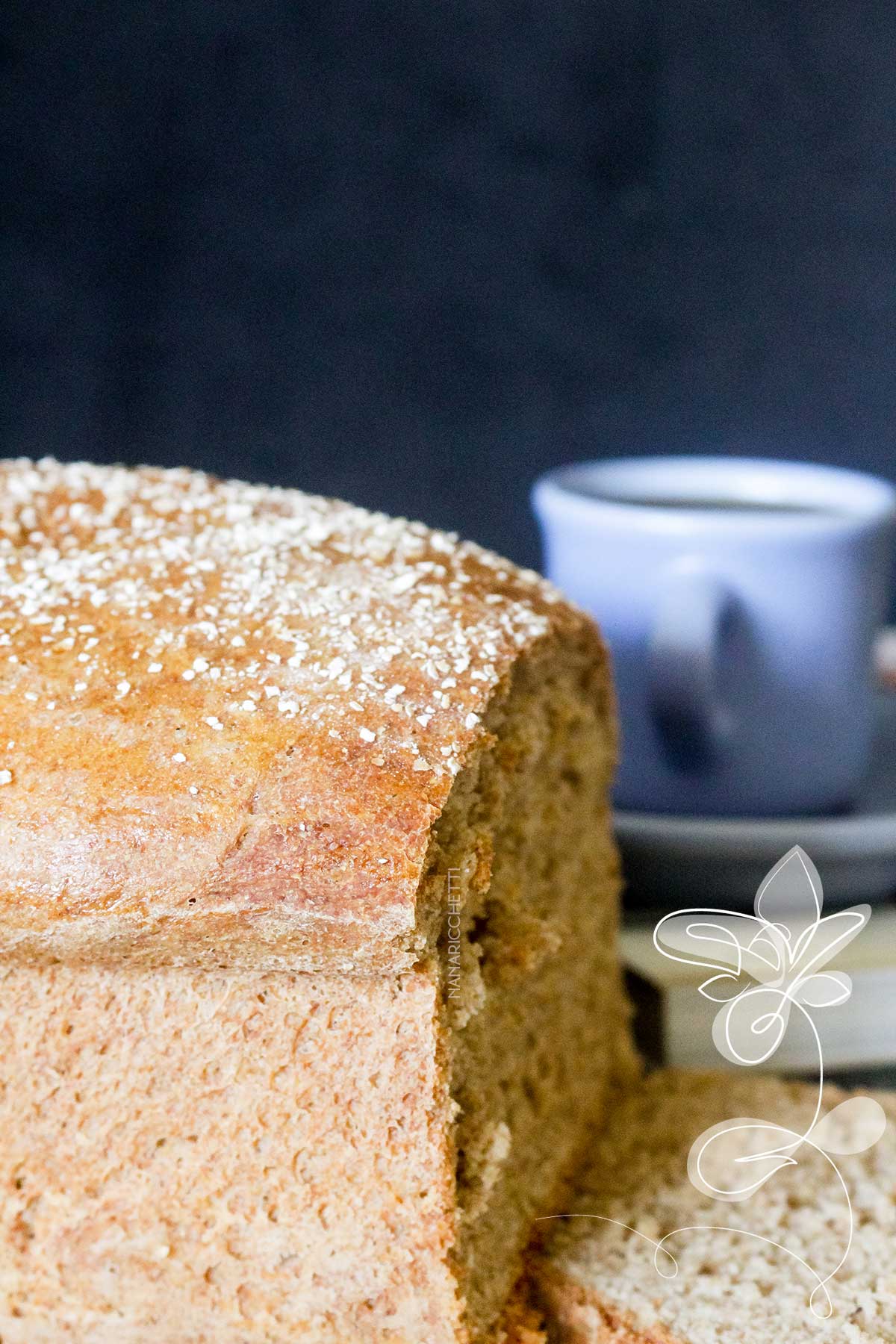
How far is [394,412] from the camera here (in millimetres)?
3119

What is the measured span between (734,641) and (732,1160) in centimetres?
66

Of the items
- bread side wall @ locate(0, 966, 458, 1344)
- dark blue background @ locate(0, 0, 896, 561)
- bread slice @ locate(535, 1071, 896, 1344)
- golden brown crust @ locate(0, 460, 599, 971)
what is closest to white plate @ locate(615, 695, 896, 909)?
bread slice @ locate(535, 1071, 896, 1344)

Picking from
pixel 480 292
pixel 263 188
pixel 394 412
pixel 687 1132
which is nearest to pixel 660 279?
pixel 480 292

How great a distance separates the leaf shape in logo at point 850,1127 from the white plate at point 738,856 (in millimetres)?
310

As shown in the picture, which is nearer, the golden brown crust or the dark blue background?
the golden brown crust

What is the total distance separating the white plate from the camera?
4.65 feet

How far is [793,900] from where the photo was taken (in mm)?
934

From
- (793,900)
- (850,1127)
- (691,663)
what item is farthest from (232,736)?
(691,663)

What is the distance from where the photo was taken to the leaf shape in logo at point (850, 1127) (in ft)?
3.58

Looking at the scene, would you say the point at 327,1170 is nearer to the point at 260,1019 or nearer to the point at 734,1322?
the point at 260,1019

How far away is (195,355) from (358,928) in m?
2.35

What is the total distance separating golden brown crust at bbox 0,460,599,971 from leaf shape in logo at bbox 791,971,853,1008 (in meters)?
0.30

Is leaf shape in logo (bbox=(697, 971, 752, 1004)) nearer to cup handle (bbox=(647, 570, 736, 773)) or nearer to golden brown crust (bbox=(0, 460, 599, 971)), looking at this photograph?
golden brown crust (bbox=(0, 460, 599, 971))

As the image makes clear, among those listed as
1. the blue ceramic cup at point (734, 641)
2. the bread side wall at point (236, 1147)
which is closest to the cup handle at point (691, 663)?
the blue ceramic cup at point (734, 641)
